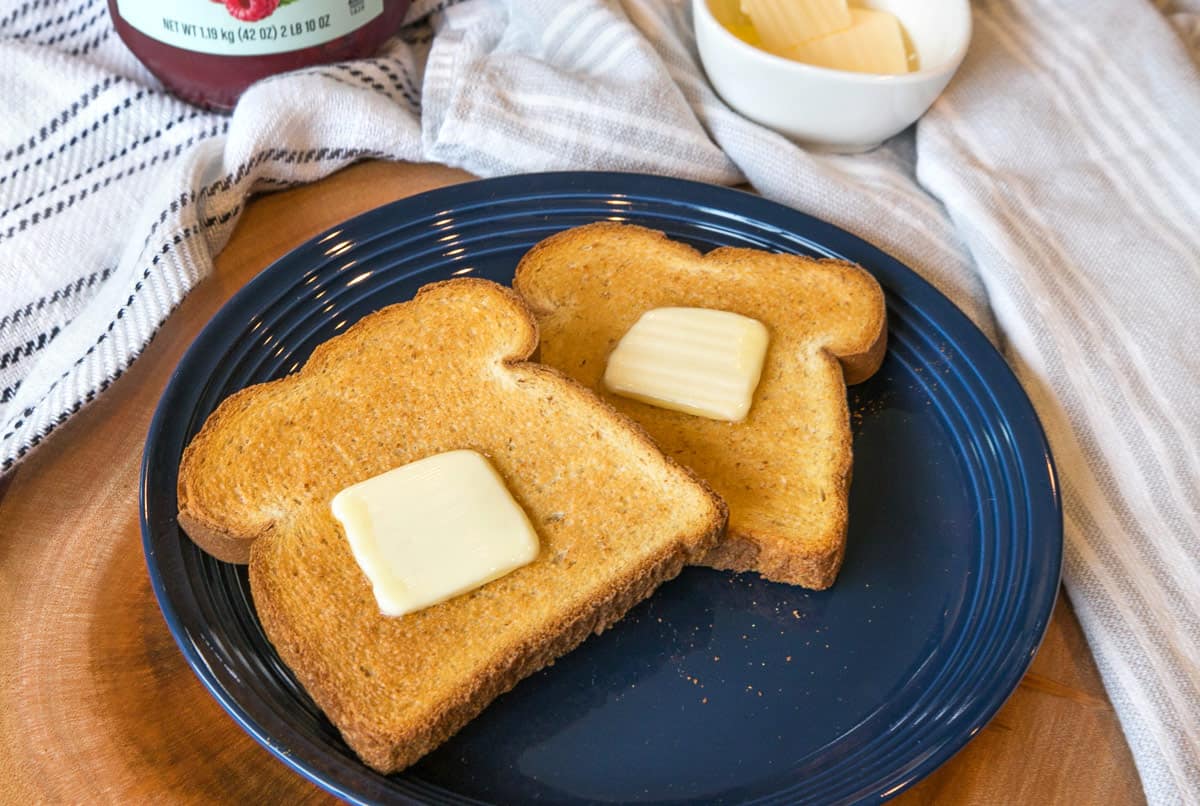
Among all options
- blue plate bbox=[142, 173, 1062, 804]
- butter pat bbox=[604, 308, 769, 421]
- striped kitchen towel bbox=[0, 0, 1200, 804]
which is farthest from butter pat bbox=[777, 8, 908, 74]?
butter pat bbox=[604, 308, 769, 421]

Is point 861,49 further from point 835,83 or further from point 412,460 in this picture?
point 412,460

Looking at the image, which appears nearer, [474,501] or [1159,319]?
[474,501]

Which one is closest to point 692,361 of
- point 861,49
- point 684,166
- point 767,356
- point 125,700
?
point 767,356

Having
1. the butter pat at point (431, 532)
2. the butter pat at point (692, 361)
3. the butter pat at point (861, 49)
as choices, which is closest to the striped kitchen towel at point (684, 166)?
the butter pat at point (861, 49)

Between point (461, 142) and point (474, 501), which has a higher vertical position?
point (461, 142)

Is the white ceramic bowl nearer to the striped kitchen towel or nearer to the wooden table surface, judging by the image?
the striped kitchen towel

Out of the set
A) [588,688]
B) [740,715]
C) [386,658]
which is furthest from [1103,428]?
[386,658]

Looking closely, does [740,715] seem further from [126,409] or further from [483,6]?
[483,6]
